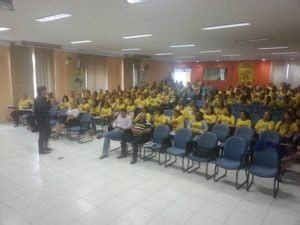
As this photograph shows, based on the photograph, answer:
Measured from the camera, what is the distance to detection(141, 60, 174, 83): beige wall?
18.2 meters

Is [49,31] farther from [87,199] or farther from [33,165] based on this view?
[87,199]

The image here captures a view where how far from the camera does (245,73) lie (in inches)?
Result: 727

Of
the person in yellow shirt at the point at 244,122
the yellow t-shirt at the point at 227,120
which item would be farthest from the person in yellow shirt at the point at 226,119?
the person in yellow shirt at the point at 244,122

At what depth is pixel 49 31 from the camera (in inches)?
277

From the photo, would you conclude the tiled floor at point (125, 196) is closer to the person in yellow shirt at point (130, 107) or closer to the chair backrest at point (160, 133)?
the chair backrest at point (160, 133)

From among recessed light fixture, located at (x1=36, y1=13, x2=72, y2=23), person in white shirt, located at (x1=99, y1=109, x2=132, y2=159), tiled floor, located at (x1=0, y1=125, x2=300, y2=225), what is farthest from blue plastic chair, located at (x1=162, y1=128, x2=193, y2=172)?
recessed light fixture, located at (x1=36, y1=13, x2=72, y2=23)

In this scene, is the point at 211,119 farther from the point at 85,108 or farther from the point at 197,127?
the point at 85,108

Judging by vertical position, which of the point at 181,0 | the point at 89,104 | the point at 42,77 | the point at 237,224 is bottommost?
the point at 237,224

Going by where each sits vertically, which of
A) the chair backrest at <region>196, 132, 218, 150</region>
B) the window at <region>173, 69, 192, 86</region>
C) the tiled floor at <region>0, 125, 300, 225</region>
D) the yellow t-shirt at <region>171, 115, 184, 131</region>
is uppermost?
the window at <region>173, 69, 192, 86</region>

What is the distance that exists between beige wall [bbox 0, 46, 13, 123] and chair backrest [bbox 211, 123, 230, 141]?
27.8 ft

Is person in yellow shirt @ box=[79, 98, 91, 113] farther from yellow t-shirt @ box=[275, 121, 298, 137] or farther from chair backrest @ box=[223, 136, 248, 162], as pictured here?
yellow t-shirt @ box=[275, 121, 298, 137]

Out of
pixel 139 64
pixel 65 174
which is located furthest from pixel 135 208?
pixel 139 64

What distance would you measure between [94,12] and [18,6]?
133cm

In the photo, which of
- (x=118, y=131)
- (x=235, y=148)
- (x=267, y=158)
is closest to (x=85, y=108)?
(x=118, y=131)
